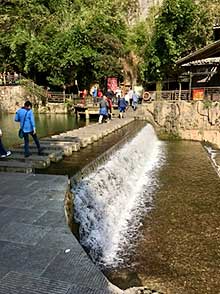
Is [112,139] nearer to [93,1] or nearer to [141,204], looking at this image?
[141,204]

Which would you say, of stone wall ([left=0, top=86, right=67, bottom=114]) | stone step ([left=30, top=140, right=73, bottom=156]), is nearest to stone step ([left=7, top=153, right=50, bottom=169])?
stone step ([left=30, top=140, right=73, bottom=156])

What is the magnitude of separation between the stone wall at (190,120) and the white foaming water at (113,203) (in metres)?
8.05

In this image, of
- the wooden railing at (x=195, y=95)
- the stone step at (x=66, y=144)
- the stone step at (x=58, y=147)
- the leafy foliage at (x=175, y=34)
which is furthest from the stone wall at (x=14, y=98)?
the stone step at (x=58, y=147)

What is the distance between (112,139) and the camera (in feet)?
46.8

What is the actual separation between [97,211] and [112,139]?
6.68 m

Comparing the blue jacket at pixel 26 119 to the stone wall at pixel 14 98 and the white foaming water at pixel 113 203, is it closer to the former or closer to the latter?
the white foaming water at pixel 113 203

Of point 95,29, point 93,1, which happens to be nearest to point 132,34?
point 93,1

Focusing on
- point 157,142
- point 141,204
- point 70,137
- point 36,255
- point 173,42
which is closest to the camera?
point 36,255

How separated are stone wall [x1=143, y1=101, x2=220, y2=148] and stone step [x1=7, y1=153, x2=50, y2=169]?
13112mm

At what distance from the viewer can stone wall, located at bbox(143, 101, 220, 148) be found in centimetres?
2009

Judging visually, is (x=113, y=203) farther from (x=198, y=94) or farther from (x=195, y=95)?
(x=195, y=95)

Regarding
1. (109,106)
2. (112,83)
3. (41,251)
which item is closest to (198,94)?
(109,106)

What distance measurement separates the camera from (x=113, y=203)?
29.1ft

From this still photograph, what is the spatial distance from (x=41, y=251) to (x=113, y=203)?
4.56 meters
